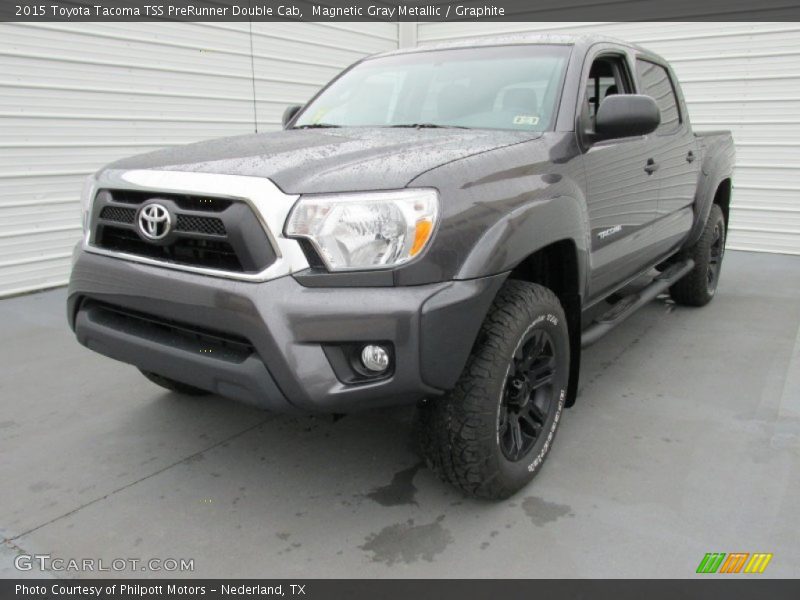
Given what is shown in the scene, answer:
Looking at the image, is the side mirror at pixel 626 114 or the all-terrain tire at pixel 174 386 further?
the all-terrain tire at pixel 174 386

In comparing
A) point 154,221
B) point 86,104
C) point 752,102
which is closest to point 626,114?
point 154,221

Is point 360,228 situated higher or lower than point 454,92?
lower

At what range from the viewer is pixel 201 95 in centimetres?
679

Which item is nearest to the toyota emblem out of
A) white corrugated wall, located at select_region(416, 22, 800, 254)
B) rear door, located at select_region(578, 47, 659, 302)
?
rear door, located at select_region(578, 47, 659, 302)

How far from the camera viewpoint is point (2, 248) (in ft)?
17.7

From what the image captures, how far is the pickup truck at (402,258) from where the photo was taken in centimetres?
192

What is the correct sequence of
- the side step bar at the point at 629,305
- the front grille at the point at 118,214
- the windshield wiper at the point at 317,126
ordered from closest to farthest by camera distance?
the front grille at the point at 118,214, the side step bar at the point at 629,305, the windshield wiper at the point at 317,126

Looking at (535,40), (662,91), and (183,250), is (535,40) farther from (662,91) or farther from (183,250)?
(183,250)

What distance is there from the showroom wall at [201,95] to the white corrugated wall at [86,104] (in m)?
0.01

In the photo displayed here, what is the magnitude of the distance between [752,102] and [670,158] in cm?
443

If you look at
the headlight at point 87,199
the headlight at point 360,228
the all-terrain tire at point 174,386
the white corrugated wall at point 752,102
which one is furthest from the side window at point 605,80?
the white corrugated wall at point 752,102
